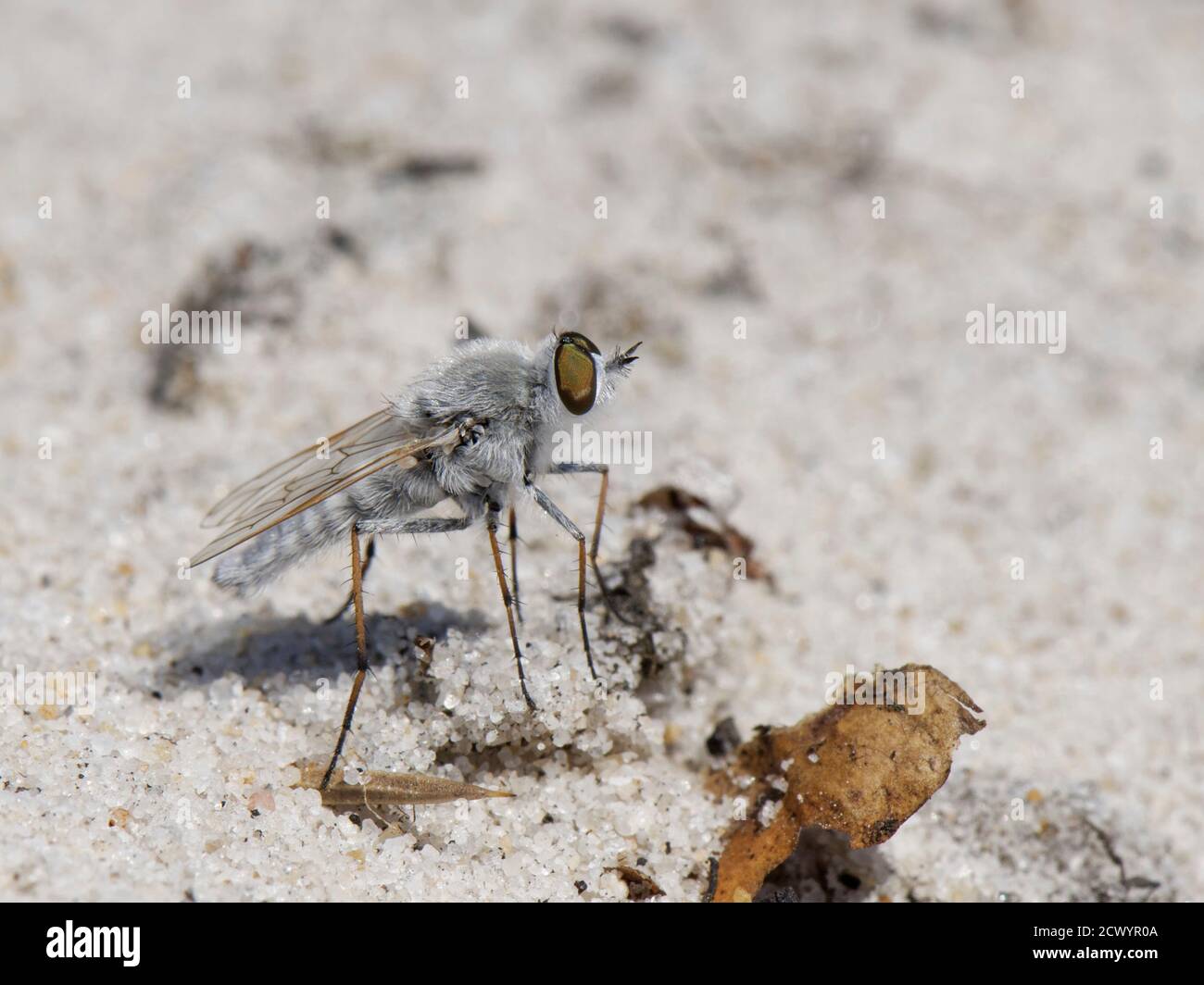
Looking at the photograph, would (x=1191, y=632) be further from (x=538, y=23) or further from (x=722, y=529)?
(x=538, y=23)

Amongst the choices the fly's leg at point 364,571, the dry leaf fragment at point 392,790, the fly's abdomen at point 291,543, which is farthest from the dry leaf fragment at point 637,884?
the fly's abdomen at point 291,543

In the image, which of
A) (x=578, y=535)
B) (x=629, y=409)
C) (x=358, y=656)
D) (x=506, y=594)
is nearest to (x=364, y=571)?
(x=358, y=656)

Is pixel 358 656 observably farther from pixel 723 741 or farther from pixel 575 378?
pixel 723 741

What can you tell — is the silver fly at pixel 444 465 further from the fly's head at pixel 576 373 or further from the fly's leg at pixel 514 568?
the fly's leg at pixel 514 568

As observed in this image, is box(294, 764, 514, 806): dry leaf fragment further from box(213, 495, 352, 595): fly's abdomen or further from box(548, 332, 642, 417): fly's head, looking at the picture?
box(548, 332, 642, 417): fly's head

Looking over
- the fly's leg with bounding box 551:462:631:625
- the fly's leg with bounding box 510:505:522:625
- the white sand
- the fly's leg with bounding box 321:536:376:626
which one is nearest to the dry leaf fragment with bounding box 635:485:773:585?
the white sand

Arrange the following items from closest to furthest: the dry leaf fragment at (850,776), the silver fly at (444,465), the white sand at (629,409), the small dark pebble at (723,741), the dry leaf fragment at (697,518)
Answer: the dry leaf fragment at (850,776), the white sand at (629,409), the silver fly at (444,465), the small dark pebble at (723,741), the dry leaf fragment at (697,518)
